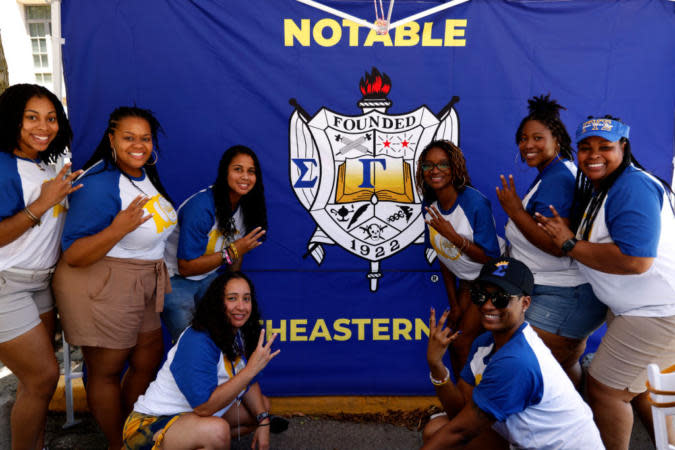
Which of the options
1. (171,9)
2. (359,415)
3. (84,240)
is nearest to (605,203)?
(359,415)

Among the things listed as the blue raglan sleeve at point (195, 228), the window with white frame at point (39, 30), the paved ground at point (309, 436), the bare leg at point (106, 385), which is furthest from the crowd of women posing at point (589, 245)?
the window with white frame at point (39, 30)

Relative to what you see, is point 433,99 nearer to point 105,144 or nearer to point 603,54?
point 603,54

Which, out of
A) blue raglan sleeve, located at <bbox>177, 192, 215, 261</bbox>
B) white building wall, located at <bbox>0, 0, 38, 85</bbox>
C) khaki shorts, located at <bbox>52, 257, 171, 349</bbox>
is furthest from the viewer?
white building wall, located at <bbox>0, 0, 38, 85</bbox>

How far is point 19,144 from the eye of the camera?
2.36 metres

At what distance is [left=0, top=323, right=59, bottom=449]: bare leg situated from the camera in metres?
2.36

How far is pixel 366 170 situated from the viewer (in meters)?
3.30

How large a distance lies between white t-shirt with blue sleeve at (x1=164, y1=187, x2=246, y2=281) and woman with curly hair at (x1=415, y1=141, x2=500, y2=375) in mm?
1142

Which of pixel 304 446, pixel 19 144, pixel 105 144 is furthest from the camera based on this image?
pixel 304 446

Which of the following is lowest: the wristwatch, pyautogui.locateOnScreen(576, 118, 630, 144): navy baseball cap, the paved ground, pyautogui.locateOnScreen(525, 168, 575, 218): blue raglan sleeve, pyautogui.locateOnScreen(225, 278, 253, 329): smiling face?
the paved ground

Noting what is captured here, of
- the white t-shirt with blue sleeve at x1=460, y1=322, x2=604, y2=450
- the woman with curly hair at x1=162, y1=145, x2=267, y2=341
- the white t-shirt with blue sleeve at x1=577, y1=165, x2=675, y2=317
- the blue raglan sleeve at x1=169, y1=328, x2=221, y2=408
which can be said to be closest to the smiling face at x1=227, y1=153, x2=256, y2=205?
the woman with curly hair at x1=162, y1=145, x2=267, y2=341

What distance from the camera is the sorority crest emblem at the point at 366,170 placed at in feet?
10.6

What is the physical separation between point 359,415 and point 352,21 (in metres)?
2.55

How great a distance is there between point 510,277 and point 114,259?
5.98 ft

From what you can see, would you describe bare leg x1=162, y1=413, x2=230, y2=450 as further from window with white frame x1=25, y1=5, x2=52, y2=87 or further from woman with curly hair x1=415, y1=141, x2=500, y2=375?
window with white frame x1=25, y1=5, x2=52, y2=87
